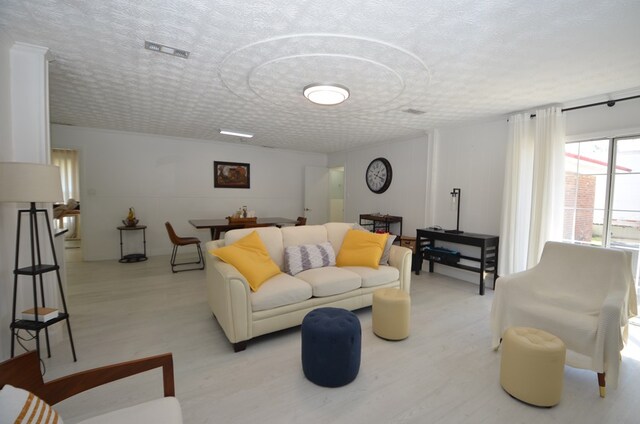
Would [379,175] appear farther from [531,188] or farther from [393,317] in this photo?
[393,317]

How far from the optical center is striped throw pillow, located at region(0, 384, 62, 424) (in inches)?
33.5

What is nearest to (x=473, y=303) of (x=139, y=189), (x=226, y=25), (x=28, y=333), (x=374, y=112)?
(x=374, y=112)

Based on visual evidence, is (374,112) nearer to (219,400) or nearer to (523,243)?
(523,243)

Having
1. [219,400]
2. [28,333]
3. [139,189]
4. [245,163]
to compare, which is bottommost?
[219,400]

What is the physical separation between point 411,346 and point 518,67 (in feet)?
8.50

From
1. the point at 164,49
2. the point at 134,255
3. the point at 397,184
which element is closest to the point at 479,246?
the point at 397,184

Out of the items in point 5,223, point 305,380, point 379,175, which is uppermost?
point 379,175

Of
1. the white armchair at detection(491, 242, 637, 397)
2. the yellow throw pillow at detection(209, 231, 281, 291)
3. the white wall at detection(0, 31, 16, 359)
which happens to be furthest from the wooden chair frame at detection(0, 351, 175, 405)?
the white armchair at detection(491, 242, 637, 397)

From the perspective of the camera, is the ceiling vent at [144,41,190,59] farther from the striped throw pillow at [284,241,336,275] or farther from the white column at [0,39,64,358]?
the striped throw pillow at [284,241,336,275]

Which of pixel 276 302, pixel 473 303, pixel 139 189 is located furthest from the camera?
pixel 139 189

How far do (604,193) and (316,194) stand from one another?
5673mm

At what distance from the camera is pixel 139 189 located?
5.73 meters

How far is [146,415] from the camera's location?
3.73 feet

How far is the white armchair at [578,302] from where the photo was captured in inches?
74.8
